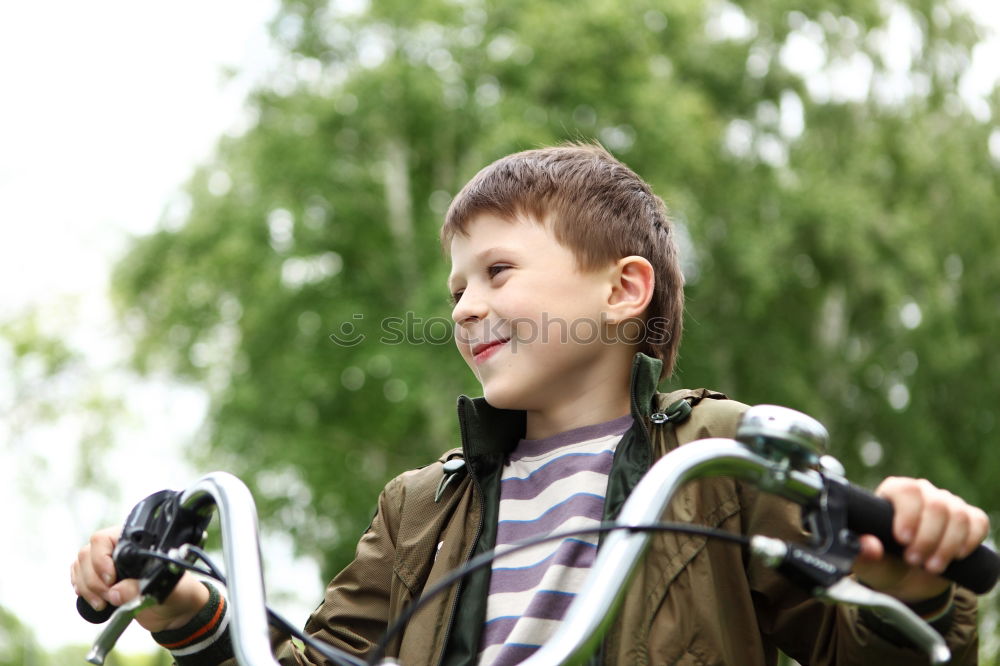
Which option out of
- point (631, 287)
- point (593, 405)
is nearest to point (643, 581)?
point (593, 405)

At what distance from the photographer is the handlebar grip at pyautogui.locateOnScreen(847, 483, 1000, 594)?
58.8 inches

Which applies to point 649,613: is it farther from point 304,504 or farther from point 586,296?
point 304,504

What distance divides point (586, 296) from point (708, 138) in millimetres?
14742

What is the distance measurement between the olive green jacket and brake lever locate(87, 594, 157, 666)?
363 mm

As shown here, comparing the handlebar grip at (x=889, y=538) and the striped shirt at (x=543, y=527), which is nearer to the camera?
the handlebar grip at (x=889, y=538)

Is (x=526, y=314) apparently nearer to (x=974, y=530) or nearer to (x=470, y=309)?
(x=470, y=309)

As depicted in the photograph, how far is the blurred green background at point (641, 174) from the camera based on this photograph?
14797 millimetres

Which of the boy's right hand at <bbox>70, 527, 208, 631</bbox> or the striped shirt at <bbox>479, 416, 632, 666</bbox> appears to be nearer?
the boy's right hand at <bbox>70, 527, 208, 631</bbox>

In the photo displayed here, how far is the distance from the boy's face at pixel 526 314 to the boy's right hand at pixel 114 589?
72cm

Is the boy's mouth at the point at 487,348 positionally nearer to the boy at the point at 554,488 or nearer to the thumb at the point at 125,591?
the boy at the point at 554,488

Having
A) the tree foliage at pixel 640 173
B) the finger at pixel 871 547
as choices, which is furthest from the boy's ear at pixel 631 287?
the tree foliage at pixel 640 173

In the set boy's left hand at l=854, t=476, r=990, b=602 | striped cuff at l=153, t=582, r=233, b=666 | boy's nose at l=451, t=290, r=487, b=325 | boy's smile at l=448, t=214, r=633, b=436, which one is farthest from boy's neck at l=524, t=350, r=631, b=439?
boy's left hand at l=854, t=476, r=990, b=602

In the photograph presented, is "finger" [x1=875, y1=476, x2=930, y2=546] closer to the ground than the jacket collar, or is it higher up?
closer to the ground

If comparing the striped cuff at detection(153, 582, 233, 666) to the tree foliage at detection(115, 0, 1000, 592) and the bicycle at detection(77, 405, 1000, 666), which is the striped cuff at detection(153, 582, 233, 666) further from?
the tree foliage at detection(115, 0, 1000, 592)
